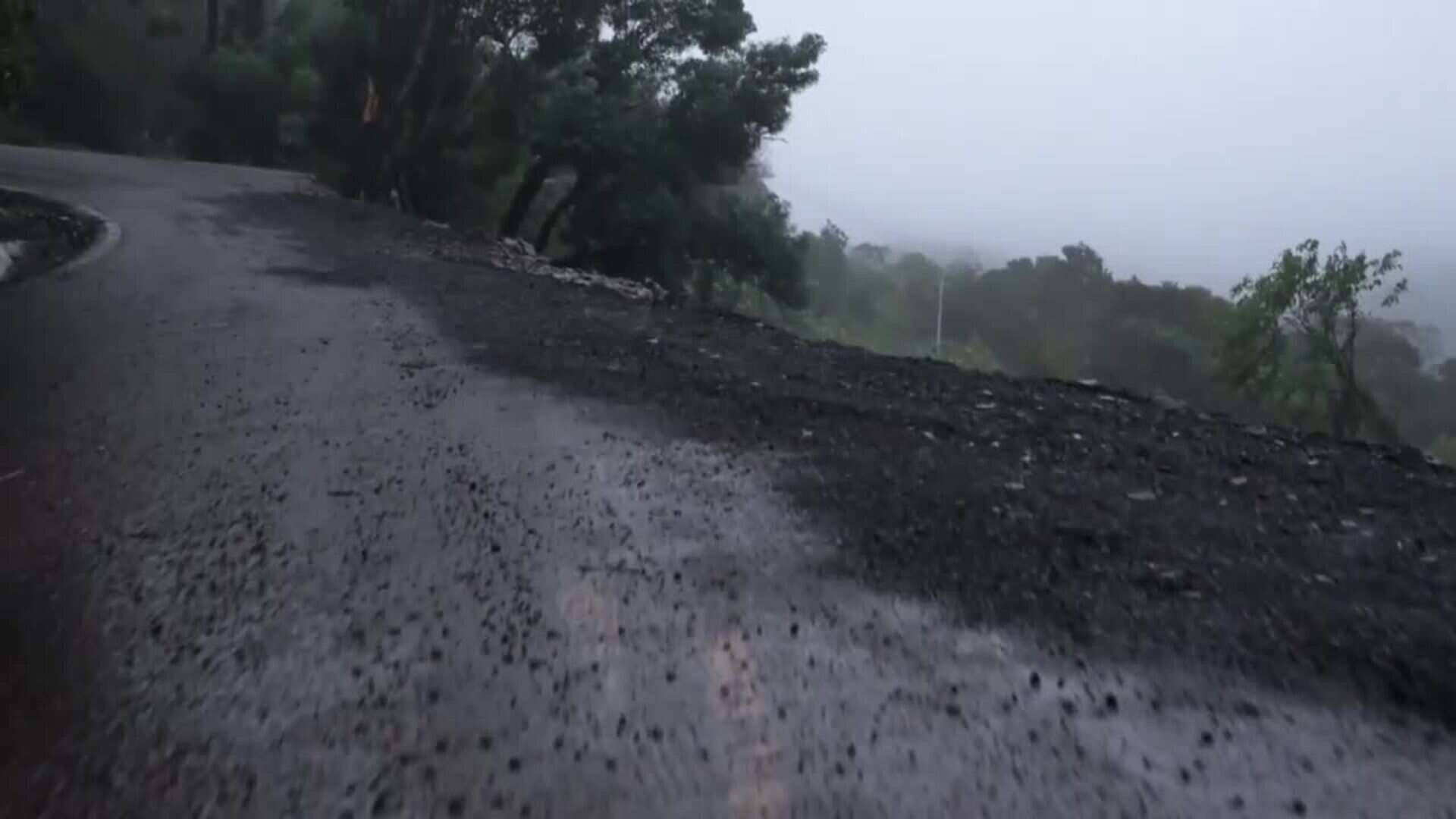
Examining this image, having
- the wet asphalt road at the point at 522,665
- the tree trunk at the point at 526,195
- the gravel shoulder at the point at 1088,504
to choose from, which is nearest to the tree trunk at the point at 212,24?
the tree trunk at the point at 526,195

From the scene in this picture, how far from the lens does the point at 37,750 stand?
12.3 feet

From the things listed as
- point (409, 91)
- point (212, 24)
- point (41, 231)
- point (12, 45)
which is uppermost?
point (212, 24)

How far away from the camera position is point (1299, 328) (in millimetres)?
25156

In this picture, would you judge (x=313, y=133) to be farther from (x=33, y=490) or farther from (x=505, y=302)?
(x=33, y=490)

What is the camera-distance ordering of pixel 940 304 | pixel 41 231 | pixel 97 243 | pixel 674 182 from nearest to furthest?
pixel 97 243
pixel 41 231
pixel 674 182
pixel 940 304

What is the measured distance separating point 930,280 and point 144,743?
136 ft

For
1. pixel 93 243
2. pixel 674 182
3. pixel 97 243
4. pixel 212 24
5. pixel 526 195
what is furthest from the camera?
pixel 212 24

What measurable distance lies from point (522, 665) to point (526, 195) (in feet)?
70.7

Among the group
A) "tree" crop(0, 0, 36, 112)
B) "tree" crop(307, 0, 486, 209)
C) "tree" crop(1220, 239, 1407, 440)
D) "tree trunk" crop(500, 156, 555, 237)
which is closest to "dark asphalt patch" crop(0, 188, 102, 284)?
"tree" crop(0, 0, 36, 112)

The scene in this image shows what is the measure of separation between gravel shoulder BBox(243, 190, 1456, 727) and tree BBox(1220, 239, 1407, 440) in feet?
49.8

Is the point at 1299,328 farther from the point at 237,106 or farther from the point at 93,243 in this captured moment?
the point at 237,106

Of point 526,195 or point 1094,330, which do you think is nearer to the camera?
point 526,195

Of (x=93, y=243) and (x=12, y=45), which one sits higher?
(x=12, y=45)

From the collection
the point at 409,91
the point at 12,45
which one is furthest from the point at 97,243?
the point at 409,91
